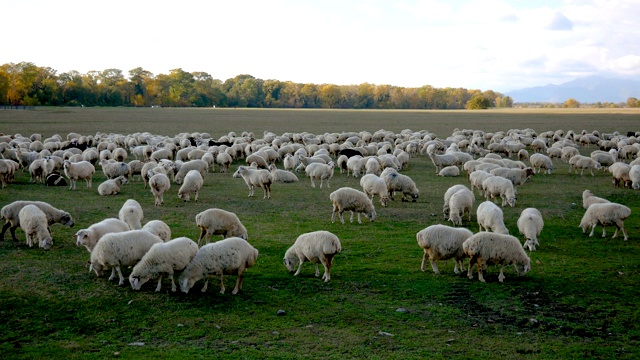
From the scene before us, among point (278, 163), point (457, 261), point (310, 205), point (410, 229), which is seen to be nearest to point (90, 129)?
point (278, 163)

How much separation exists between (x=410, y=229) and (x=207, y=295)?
240 inches

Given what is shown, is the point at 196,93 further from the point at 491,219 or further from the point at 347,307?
the point at 347,307

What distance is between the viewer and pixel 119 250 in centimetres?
898

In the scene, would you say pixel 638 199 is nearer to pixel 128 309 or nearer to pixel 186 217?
pixel 186 217

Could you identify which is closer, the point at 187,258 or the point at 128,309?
the point at 128,309

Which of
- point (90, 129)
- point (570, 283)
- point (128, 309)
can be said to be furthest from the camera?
point (90, 129)

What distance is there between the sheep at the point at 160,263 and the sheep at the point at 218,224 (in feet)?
6.78

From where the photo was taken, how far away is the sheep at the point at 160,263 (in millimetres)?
8555

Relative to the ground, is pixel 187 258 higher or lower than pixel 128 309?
higher

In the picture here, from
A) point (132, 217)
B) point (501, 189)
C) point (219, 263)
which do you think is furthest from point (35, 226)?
point (501, 189)

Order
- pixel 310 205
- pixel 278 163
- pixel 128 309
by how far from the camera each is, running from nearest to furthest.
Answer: pixel 128 309 → pixel 310 205 → pixel 278 163

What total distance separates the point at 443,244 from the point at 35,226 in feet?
27.0

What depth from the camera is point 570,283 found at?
30.3 ft

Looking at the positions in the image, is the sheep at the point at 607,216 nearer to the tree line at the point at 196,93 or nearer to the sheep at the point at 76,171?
the sheep at the point at 76,171
